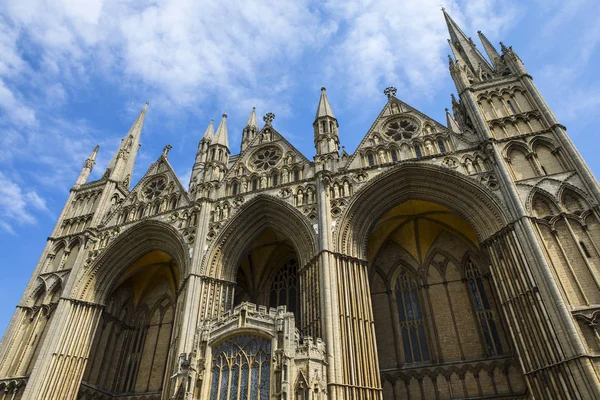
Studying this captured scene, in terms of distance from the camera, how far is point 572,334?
12.4m

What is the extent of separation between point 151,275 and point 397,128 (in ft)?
53.6

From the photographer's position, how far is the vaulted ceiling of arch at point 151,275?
23.8m

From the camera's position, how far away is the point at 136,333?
77.2 ft

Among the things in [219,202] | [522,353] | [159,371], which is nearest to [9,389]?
[159,371]

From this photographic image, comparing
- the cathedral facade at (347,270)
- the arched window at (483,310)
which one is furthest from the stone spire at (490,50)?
the arched window at (483,310)

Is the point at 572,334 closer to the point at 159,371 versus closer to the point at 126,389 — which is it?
the point at 159,371

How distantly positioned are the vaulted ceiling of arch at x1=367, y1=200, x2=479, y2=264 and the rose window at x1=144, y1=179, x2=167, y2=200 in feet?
42.1

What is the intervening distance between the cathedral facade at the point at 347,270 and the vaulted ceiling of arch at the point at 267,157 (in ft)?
0.40

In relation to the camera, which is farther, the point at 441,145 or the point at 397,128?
the point at 397,128

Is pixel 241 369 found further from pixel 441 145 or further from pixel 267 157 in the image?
pixel 441 145

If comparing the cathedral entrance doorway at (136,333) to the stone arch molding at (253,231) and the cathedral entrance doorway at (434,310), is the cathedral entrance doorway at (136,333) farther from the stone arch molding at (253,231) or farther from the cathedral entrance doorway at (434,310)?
the cathedral entrance doorway at (434,310)

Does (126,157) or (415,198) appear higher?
(126,157)

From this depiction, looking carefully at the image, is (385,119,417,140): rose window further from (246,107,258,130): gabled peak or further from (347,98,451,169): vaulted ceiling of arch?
(246,107,258,130): gabled peak

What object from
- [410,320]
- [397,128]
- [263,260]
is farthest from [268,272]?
[397,128]
